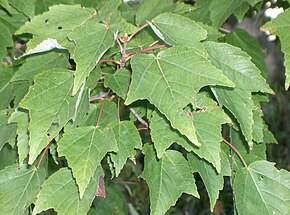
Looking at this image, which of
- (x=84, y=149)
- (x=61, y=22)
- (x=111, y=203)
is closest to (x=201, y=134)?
(x=84, y=149)

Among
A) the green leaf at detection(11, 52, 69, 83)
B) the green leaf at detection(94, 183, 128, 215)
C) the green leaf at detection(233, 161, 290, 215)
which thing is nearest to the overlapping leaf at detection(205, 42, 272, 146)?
the green leaf at detection(233, 161, 290, 215)

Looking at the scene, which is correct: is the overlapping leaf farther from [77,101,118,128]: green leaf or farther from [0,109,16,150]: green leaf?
[0,109,16,150]: green leaf

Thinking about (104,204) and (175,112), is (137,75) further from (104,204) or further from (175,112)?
(104,204)

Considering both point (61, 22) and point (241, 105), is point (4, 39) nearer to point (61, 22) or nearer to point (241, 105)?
point (61, 22)

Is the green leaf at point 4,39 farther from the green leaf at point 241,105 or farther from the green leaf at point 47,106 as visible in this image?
the green leaf at point 241,105

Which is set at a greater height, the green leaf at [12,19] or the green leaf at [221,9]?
the green leaf at [221,9]

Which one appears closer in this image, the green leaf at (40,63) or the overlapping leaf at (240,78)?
the overlapping leaf at (240,78)

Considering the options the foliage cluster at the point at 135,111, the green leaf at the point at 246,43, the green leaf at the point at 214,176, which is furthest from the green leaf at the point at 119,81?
the green leaf at the point at 246,43
